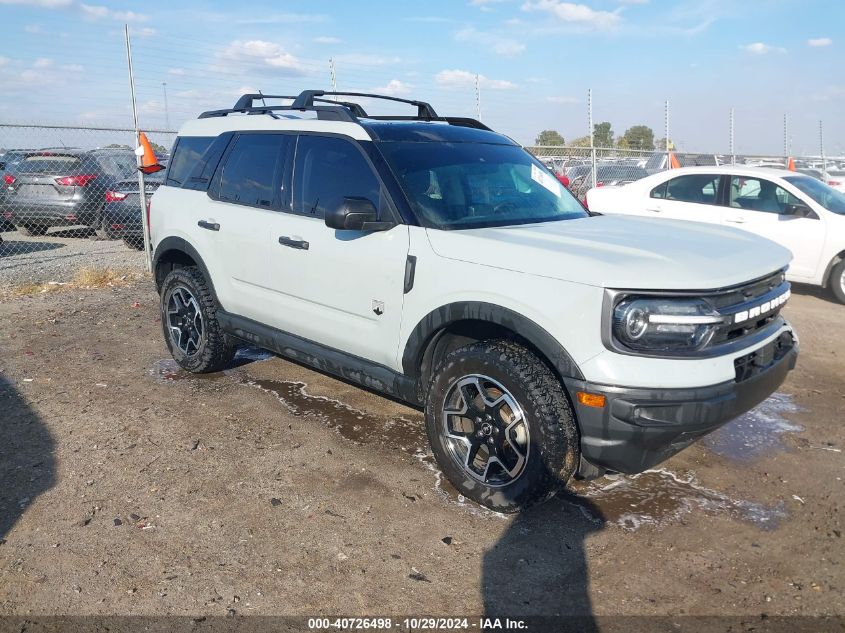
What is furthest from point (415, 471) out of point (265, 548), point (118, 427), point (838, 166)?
point (838, 166)

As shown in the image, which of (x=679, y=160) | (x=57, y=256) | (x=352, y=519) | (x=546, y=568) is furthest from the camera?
(x=679, y=160)

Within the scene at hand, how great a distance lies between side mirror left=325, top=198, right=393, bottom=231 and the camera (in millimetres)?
3840

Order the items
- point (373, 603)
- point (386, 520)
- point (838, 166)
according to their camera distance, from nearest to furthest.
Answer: point (373, 603), point (386, 520), point (838, 166)

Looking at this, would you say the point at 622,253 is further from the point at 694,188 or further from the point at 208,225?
the point at 694,188

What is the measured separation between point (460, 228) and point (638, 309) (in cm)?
117

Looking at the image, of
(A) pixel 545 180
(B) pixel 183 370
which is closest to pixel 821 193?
(A) pixel 545 180

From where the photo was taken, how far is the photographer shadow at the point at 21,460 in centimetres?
377

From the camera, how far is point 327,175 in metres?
4.46

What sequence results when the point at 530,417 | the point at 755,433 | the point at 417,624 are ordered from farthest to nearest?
1. the point at 755,433
2. the point at 530,417
3. the point at 417,624

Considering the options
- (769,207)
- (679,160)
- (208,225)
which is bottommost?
(769,207)

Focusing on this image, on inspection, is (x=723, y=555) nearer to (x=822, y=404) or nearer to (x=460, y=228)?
(x=460, y=228)

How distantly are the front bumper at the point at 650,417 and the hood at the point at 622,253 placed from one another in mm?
449

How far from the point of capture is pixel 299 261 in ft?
14.8

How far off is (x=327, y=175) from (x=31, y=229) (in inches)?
435
